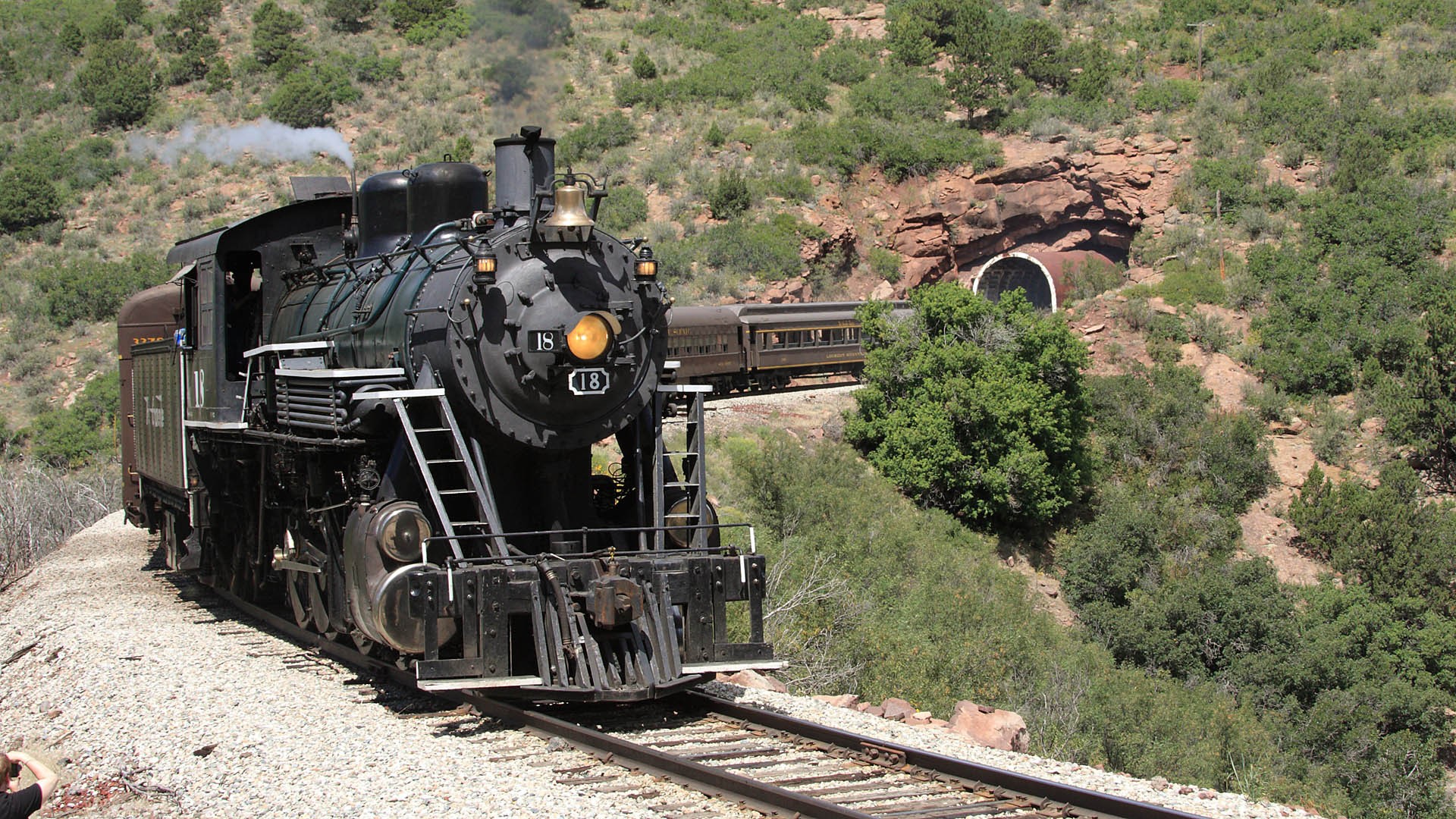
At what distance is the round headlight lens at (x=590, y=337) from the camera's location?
8.67 meters

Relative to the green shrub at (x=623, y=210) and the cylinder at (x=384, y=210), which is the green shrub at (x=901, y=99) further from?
the cylinder at (x=384, y=210)

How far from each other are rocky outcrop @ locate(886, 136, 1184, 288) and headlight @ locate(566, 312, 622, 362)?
37.8 m

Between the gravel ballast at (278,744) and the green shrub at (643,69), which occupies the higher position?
the green shrub at (643,69)

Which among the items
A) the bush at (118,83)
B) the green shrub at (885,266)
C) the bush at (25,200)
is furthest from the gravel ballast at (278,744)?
the bush at (118,83)

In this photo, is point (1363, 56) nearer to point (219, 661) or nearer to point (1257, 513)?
point (1257, 513)

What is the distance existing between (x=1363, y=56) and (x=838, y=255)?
2738 cm

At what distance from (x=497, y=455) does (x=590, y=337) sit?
1.25m

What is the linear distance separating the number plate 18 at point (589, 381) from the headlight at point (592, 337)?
0.09 metres

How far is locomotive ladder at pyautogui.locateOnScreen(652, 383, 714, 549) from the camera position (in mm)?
9219

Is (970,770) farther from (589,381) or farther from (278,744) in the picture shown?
(278,744)

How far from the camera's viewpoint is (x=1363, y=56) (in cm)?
5284

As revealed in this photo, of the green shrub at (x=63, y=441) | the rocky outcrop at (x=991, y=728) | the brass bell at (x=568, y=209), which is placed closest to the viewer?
the brass bell at (x=568, y=209)

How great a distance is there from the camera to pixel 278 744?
24.4 feet

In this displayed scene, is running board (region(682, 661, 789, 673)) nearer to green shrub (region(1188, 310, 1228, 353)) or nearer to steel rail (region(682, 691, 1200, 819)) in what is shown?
steel rail (region(682, 691, 1200, 819))
